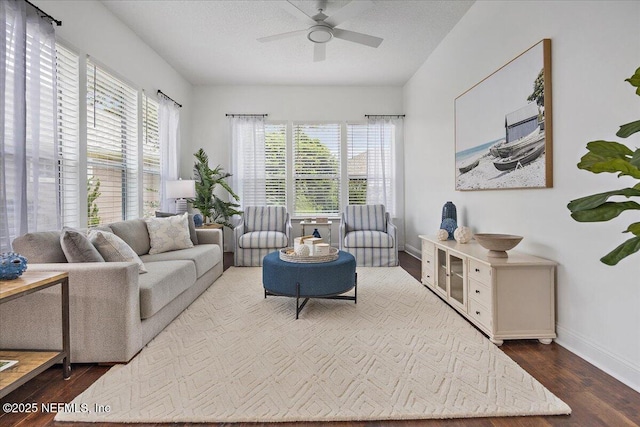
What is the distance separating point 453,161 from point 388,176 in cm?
206

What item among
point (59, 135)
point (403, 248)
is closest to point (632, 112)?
point (59, 135)

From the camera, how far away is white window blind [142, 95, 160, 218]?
4387mm

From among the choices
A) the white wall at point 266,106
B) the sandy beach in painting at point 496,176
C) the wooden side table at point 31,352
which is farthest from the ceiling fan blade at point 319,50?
the wooden side table at point 31,352

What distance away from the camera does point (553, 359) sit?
83.1 inches

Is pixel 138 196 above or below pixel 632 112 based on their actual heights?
below

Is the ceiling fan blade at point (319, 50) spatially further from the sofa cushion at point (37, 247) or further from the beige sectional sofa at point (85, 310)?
the sofa cushion at point (37, 247)

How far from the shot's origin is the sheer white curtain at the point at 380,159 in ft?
19.7

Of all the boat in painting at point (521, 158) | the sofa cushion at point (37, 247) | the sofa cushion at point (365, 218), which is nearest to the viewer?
the sofa cushion at point (37, 247)

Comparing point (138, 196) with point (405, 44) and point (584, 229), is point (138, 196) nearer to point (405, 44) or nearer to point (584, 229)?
point (405, 44)

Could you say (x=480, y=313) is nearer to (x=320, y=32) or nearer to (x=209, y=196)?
(x=320, y=32)

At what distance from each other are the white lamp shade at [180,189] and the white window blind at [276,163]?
1565 mm

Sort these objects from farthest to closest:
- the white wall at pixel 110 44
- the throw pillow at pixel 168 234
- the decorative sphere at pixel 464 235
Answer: the throw pillow at pixel 168 234
the decorative sphere at pixel 464 235
the white wall at pixel 110 44

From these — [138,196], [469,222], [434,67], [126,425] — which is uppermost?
[434,67]

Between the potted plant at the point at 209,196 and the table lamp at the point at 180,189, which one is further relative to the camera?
the potted plant at the point at 209,196
